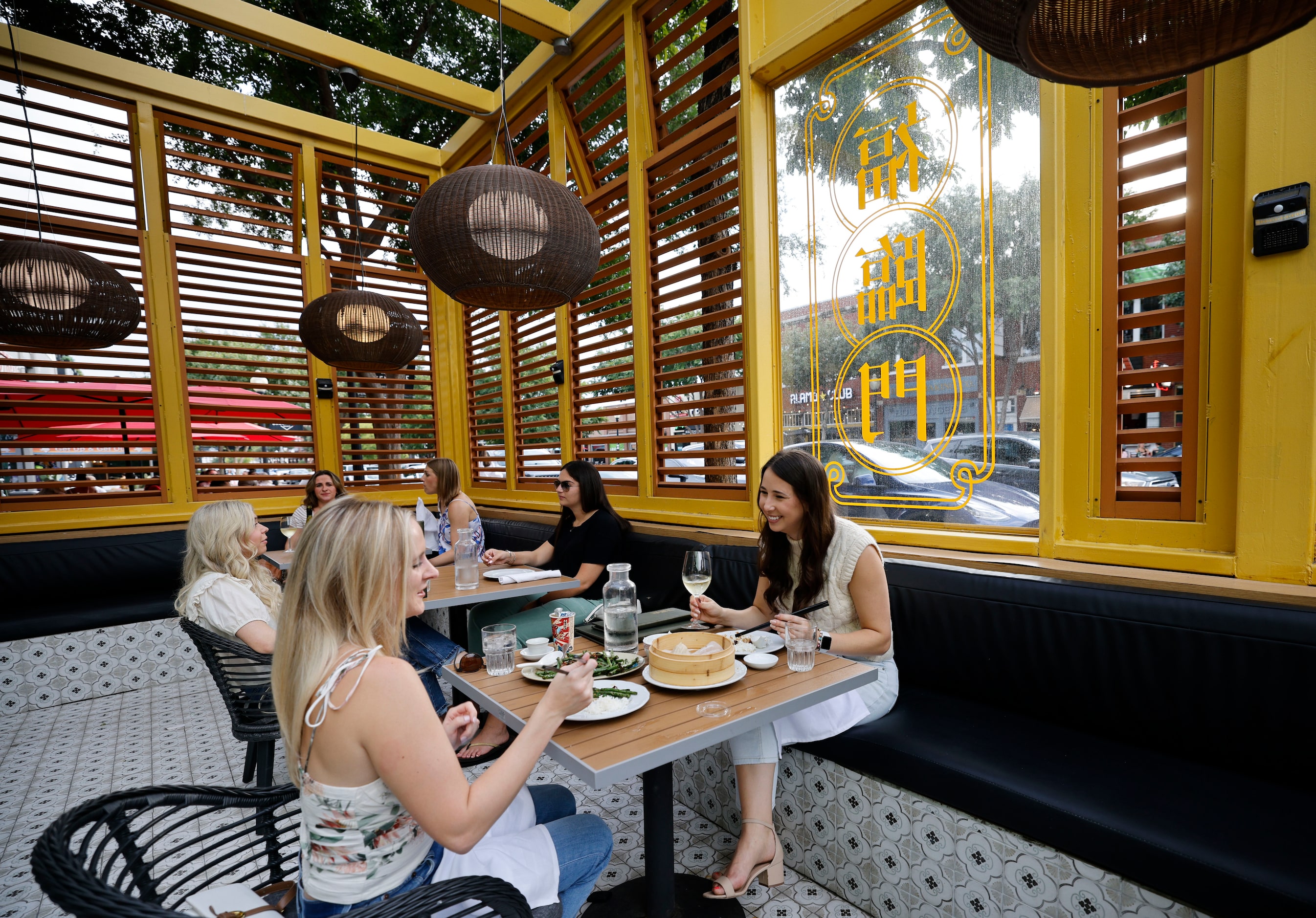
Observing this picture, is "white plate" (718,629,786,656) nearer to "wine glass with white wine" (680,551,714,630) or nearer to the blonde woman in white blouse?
"wine glass with white wine" (680,551,714,630)

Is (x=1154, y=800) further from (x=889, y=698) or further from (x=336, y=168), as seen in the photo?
(x=336, y=168)

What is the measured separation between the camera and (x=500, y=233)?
2.38m

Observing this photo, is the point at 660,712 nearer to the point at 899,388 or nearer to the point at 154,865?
the point at 154,865

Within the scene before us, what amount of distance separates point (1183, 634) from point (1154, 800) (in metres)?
0.52

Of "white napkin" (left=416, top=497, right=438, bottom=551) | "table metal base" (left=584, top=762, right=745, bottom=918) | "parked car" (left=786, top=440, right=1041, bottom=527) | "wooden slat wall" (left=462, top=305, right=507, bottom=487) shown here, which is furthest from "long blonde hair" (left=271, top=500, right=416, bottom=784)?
"wooden slat wall" (left=462, top=305, right=507, bottom=487)

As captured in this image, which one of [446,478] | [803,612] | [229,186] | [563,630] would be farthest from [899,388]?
[229,186]

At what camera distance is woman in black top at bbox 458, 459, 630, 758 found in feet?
11.0

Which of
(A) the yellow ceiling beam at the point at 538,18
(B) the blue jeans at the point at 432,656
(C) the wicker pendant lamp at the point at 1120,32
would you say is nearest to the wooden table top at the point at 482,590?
(B) the blue jeans at the point at 432,656

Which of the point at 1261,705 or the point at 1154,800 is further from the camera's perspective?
the point at 1261,705

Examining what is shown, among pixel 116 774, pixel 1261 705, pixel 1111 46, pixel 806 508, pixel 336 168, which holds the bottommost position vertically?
pixel 116 774

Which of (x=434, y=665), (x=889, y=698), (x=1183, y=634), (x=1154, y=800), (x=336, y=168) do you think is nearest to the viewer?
(x=1154, y=800)

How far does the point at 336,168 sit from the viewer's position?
5.70 meters

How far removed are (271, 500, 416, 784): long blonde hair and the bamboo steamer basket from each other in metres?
0.70

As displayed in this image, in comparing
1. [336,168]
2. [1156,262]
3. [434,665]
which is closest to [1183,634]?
[1156,262]
